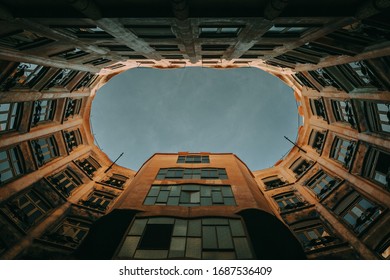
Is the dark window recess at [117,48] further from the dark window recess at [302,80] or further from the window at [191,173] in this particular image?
the dark window recess at [302,80]

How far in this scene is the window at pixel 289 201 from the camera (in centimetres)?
1912

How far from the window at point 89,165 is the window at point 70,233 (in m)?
7.18

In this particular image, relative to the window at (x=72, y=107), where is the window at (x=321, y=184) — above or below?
below

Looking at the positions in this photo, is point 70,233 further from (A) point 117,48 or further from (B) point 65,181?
(A) point 117,48

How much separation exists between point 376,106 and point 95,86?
88.5 feet

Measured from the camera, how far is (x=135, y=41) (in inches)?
481

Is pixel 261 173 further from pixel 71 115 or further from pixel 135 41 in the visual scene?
pixel 71 115

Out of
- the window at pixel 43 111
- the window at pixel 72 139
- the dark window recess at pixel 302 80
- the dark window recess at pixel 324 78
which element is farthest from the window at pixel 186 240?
the dark window recess at pixel 302 80

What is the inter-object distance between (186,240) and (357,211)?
12.9 m

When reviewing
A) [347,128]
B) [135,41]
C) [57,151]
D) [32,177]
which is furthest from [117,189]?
[347,128]

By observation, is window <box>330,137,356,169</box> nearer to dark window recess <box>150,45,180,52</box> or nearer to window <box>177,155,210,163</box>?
window <box>177,155,210,163</box>

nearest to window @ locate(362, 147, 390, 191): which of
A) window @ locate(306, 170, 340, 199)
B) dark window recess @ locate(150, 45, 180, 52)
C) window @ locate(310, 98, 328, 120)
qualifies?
window @ locate(306, 170, 340, 199)

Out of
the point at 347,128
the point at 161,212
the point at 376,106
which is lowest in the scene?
the point at 161,212

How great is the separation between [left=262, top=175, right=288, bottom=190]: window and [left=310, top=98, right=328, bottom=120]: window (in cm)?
852
